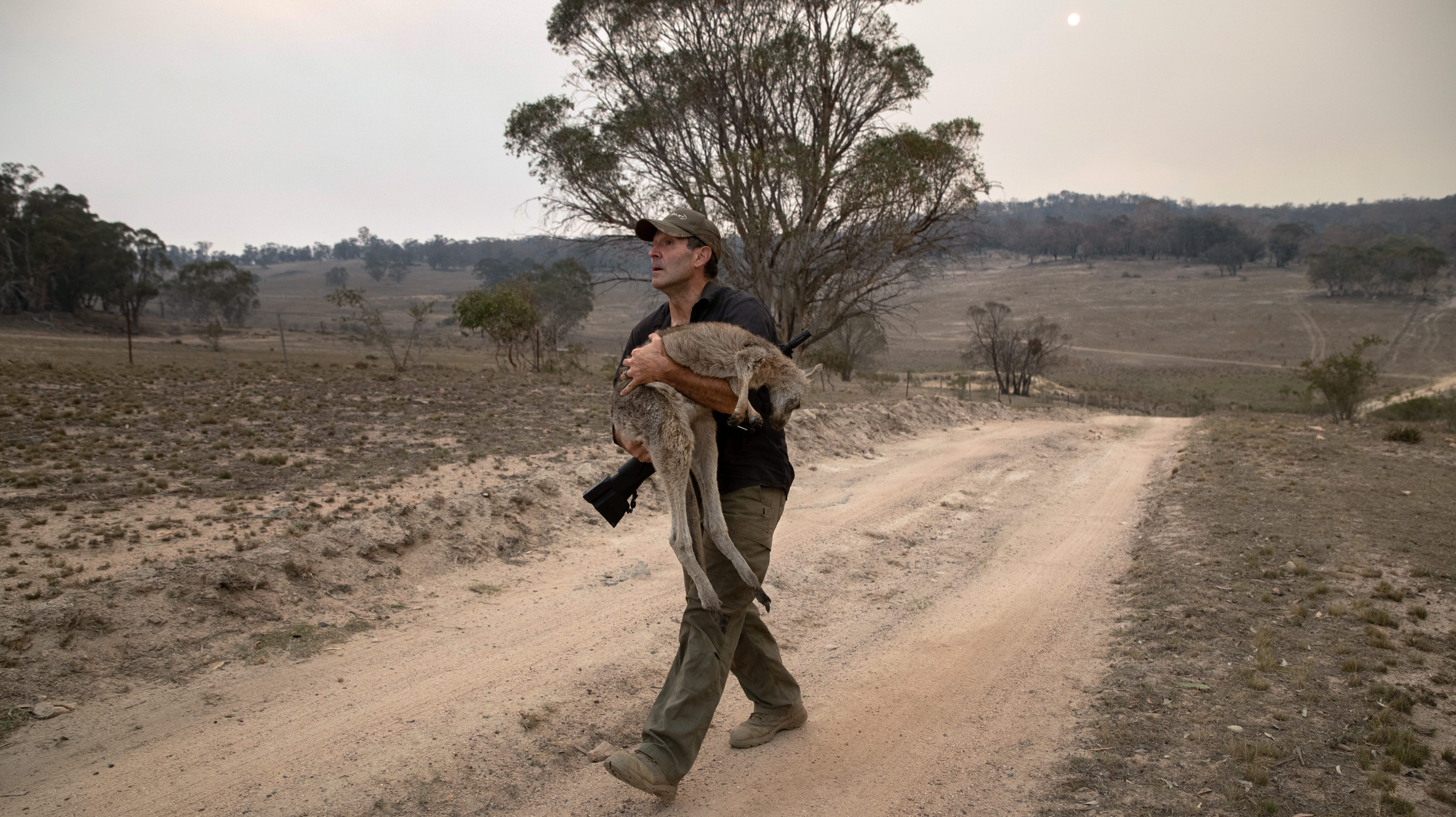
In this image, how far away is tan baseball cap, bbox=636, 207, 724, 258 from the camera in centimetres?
336

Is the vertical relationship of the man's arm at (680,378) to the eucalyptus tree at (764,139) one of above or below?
below

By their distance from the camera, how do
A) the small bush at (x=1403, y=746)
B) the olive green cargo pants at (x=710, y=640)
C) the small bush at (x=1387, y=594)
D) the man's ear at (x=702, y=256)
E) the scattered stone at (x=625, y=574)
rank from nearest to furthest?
the olive green cargo pants at (x=710, y=640)
the small bush at (x=1403, y=746)
the man's ear at (x=702, y=256)
the small bush at (x=1387, y=594)
the scattered stone at (x=625, y=574)

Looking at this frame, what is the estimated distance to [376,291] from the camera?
101 m

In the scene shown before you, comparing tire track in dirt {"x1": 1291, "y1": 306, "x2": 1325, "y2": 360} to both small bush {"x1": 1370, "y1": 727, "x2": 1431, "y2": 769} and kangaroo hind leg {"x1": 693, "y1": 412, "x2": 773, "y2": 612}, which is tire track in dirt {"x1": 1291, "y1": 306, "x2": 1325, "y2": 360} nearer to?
small bush {"x1": 1370, "y1": 727, "x2": 1431, "y2": 769}

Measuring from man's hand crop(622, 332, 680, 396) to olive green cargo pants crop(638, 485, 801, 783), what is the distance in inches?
23.9

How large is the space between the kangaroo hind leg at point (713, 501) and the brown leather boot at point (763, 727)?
76 centimetres

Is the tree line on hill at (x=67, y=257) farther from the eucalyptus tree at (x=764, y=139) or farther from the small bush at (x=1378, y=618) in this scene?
the small bush at (x=1378, y=618)

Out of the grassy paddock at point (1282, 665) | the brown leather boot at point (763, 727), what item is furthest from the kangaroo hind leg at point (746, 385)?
the grassy paddock at point (1282, 665)

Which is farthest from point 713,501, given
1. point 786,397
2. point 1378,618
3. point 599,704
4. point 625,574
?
point 1378,618

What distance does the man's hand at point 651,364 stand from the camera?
10.2ft

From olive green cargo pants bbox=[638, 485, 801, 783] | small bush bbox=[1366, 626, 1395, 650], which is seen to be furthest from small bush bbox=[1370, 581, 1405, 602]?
olive green cargo pants bbox=[638, 485, 801, 783]

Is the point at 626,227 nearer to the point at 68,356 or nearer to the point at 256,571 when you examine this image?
the point at 256,571

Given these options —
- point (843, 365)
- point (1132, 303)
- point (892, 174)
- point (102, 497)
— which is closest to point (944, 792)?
point (102, 497)

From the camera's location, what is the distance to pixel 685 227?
3375 millimetres
